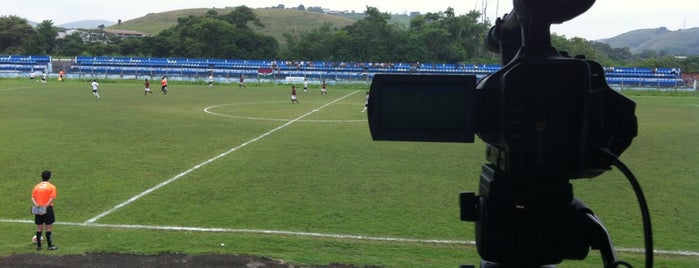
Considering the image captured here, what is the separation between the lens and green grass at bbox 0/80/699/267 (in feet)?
23.6

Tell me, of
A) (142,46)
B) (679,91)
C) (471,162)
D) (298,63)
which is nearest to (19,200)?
(471,162)

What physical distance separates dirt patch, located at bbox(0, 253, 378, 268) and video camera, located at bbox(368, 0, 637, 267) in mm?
4518

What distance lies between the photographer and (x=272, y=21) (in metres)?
138

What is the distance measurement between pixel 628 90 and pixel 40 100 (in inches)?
1458

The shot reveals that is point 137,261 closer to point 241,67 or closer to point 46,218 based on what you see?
point 46,218

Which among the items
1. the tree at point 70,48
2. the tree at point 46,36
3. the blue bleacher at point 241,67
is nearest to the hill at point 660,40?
the blue bleacher at point 241,67

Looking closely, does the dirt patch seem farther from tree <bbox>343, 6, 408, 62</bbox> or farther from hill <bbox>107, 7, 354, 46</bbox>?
hill <bbox>107, 7, 354, 46</bbox>

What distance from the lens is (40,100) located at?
27562 mm

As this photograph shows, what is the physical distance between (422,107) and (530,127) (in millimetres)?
365

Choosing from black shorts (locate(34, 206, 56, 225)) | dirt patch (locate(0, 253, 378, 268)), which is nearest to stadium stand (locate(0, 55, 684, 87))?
dirt patch (locate(0, 253, 378, 268))

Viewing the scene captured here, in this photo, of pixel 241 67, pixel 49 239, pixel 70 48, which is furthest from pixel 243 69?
pixel 49 239

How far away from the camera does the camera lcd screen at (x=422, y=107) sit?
199 cm

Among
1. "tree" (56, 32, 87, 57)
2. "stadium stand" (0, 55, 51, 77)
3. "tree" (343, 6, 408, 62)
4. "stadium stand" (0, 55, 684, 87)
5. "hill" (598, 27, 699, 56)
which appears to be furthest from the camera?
"hill" (598, 27, 699, 56)

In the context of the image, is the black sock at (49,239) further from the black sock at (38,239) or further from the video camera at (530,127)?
the video camera at (530,127)
